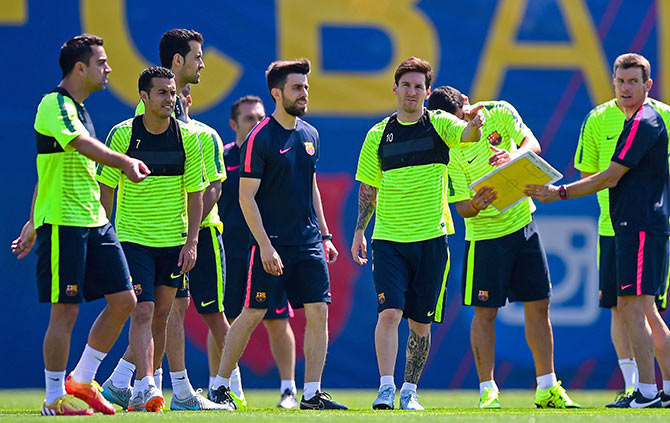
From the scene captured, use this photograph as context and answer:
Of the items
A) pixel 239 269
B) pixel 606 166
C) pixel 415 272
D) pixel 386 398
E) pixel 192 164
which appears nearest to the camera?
pixel 386 398

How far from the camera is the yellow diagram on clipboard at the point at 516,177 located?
22.6ft

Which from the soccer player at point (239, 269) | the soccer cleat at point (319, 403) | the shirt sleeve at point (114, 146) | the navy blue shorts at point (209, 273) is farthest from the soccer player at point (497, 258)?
the shirt sleeve at point (114, 146)

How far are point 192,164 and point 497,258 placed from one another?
7.10 feet

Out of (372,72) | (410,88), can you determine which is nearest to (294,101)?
(410,88)

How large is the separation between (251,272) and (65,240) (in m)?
1.44

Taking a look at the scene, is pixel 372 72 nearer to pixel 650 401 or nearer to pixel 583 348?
pixel 583 348

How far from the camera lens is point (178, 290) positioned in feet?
24.3

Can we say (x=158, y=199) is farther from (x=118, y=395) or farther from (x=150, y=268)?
(x=118, y=395)

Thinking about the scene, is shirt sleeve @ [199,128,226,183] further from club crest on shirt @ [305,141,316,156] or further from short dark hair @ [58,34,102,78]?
short dark hair @ [58,34,102,78]

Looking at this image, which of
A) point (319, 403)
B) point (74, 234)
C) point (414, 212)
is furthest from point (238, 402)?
point (74, 234)

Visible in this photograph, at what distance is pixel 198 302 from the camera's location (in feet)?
25.4

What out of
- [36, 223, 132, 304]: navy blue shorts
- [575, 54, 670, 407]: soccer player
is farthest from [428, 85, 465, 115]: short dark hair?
[36, 223, 132, 304]: navy blue shorts

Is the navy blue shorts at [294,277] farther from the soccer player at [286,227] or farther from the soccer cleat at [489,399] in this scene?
the soccer cleat at [489,399]

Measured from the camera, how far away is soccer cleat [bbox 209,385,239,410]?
23.4ft
